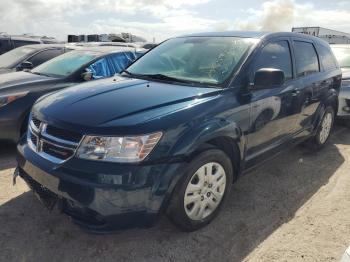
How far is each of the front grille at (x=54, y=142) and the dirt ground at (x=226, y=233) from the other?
711 millimetres

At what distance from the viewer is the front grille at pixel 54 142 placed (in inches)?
108

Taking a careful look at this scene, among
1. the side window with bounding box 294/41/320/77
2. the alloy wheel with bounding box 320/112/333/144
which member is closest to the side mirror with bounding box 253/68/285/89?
the side window with bounding box 294/41/320/77

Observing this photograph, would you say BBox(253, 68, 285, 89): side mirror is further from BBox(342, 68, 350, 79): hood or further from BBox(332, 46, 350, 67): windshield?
BBox(332, 46, 350, 67): windshield

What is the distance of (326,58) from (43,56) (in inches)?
206

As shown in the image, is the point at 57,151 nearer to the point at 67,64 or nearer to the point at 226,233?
the point at 226,233

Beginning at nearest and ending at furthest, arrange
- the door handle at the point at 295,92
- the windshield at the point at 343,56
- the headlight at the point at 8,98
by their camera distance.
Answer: the door handle at the point at 295,92, the headlight at the point at 8,98, the windshield at the point at 343,56

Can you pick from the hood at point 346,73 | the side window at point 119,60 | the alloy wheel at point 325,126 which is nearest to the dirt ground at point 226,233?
the alloy wheel at point 325,126

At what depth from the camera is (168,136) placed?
107 inches

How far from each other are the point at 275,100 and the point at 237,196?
1087 mm

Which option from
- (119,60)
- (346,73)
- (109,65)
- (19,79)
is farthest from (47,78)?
(346,73)

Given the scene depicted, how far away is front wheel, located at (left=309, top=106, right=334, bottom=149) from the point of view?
5328mm

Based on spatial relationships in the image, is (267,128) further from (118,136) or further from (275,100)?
(118,136)

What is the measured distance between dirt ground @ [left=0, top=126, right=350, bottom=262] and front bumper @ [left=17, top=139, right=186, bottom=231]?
271mm

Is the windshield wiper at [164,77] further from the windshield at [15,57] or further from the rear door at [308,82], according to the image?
the windshield at [15,57]
